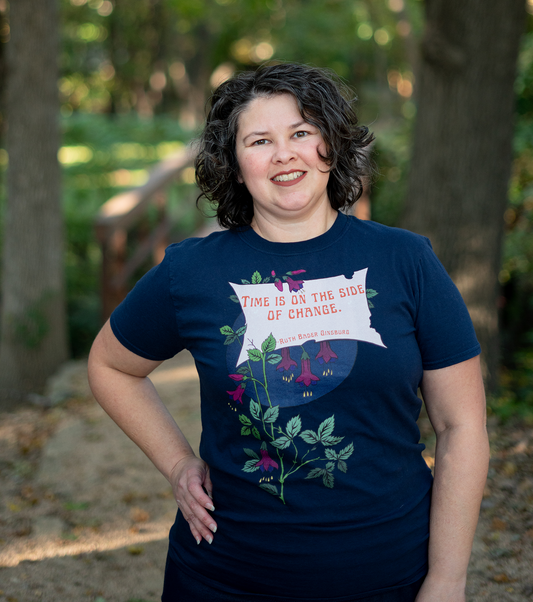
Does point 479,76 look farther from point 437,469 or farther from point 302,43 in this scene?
point 302,43

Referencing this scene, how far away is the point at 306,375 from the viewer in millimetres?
1471

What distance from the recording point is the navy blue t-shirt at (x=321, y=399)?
148 centimetres

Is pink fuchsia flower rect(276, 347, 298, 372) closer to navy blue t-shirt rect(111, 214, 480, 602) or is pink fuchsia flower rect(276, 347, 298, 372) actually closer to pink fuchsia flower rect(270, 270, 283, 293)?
navy blue t-shirt rect(111, 214, 480, 602)

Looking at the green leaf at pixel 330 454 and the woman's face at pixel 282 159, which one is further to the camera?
the woman's face at pixel 282 159

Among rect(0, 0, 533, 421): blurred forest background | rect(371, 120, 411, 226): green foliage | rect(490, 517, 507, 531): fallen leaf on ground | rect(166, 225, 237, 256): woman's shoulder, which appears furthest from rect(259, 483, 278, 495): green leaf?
rect(371, 120, 411, 226): green foliage

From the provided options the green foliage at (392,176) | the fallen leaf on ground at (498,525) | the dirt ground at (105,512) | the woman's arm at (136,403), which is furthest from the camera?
the green foliage at (392,176)

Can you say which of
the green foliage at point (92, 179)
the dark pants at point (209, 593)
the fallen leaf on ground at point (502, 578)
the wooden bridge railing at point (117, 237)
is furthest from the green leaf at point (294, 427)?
the green foliage at point (92, 179)

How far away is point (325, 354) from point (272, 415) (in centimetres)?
18

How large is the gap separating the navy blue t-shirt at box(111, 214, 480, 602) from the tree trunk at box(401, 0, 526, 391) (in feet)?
9.90

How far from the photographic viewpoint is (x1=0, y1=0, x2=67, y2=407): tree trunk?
558cm

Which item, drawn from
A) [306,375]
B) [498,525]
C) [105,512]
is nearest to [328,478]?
[306,375]

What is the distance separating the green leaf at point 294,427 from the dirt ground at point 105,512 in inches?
65.5

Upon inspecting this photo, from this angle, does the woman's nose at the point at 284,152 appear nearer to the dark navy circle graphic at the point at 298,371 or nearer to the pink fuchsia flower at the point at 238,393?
the dark navy circle graphic at the point at 298,371

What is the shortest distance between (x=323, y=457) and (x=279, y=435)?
0.11m
